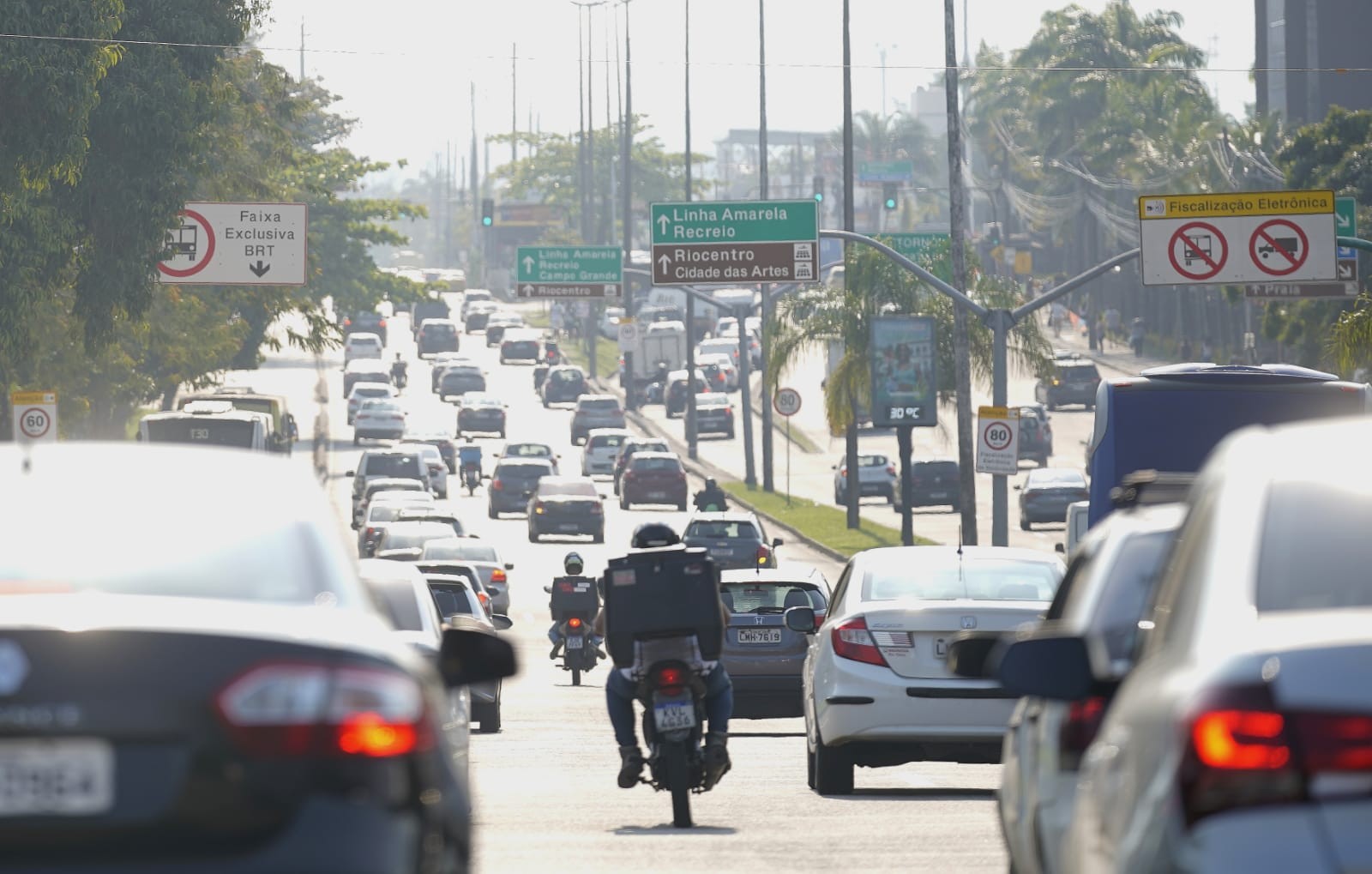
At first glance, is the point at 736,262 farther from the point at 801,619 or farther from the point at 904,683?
the point at 904,683

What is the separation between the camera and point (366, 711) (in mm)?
4961

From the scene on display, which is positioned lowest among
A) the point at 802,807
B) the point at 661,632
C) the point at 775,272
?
the point at 802,807

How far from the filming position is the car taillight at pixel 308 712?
489 cm

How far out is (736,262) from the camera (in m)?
48.2

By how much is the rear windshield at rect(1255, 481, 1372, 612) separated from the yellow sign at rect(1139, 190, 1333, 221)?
34816 millimetres

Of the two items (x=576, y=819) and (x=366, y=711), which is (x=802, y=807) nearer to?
(x=576, y=819)

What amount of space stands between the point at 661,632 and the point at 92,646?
331 inches

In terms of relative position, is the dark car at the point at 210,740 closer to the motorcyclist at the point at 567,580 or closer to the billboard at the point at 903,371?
the motorcyclist at the point at 567,580

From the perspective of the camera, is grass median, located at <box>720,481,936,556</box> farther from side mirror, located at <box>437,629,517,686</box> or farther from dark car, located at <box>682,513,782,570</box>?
side mirror, located at <box>437,629,517,686</box>

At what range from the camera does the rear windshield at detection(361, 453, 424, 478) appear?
58.5 metres

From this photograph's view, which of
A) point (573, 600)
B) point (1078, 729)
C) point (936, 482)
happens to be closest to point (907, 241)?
point (936, 482)

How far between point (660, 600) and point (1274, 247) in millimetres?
28423

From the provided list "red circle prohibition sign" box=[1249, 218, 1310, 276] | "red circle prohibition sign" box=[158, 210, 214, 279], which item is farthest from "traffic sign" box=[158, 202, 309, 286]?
"red circle prohibition sign" box=[1249, 218, 1310, 276]

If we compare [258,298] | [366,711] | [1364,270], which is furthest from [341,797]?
[258,298]
